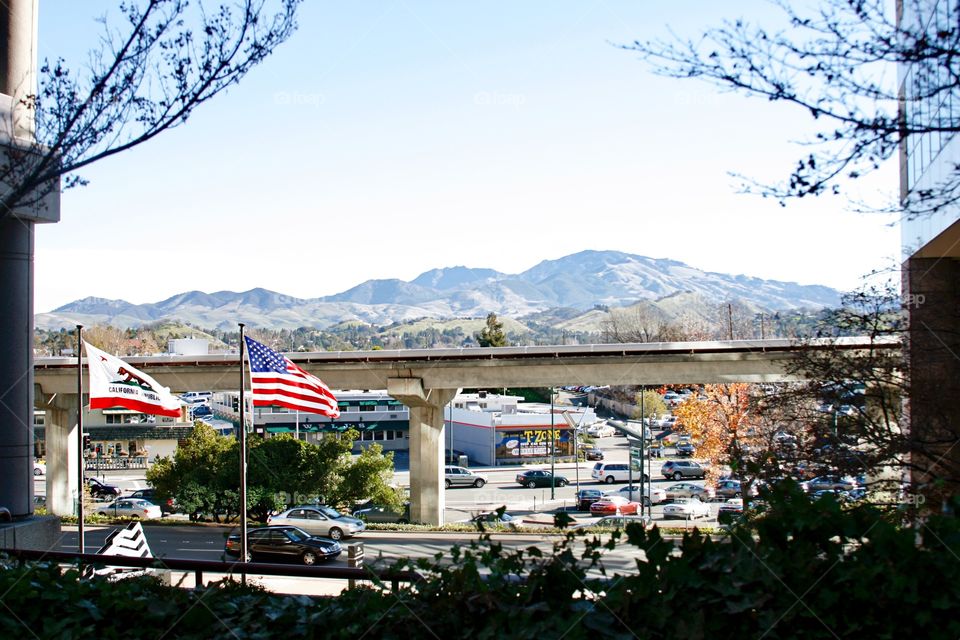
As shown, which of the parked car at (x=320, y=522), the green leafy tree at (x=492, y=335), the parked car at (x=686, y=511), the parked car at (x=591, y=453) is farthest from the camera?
the green leafy tree at (x=492, y=335)

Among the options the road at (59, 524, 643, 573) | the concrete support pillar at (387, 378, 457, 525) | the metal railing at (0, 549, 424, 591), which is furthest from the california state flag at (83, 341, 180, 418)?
the concrete support pillar at (387, 378, 457, 525)

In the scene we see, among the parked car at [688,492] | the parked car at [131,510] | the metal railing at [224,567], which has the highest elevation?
the metal railing at [224,567]

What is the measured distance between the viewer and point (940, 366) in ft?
50.8

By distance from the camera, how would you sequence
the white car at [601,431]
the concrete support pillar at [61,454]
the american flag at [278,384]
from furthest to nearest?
1. the white car at [601,431]
2. the concrete support pillar at [61,454]
3. the american flag at [278,384]

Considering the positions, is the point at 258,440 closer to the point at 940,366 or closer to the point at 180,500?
the point at 180,500

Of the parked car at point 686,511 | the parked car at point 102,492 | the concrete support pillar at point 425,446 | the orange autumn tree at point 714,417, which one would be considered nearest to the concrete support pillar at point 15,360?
the concrete support pillar at point 425,446

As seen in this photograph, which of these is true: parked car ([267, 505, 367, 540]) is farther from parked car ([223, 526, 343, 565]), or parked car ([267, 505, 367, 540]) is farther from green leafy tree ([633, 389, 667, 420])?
green leafy tree ([633, 389, 667, 420])

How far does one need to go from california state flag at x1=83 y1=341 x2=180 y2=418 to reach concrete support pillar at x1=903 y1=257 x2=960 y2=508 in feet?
46.8

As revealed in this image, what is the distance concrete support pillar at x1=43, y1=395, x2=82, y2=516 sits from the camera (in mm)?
41500

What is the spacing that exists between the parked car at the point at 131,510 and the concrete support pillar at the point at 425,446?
436 inches

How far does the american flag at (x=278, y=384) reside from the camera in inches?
776

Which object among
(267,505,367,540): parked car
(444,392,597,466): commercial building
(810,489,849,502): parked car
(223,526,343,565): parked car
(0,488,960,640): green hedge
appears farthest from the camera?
(444,392,597,466): commercial building

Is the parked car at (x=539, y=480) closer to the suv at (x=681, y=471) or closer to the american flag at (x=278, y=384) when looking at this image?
the suv at (x=681, y=471)

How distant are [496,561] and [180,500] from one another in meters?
34.0
